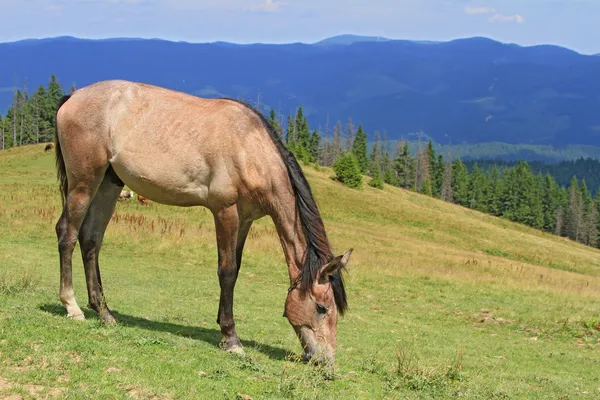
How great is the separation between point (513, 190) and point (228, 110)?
133 m

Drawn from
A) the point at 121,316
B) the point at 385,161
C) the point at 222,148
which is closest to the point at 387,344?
the point at 121,316

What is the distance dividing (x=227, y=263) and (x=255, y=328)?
12.0ft

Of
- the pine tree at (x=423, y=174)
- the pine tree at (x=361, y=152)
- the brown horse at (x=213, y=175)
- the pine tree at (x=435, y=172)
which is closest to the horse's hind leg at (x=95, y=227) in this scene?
the brown horse at (x=213, y=175)

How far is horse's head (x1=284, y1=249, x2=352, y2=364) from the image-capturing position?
7531 millimetres

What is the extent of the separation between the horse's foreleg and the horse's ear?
1217mm

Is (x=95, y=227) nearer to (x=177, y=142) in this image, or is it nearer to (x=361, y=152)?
(x=177, y=142)

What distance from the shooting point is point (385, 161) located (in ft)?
497

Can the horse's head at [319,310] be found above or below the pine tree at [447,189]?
above

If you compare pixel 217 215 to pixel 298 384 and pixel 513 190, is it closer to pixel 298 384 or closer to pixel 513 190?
pixel 298 384

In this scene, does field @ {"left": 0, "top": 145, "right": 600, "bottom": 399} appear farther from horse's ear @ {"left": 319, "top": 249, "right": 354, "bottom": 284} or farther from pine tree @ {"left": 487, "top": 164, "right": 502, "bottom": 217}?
pine tree @ {"left": 487, "top": 164, "right": 502, "bottom": 217}

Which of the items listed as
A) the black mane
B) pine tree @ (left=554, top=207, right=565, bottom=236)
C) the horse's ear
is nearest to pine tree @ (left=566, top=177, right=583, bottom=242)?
pine tree @ (left=554, top=207, right=565, bottom=236)

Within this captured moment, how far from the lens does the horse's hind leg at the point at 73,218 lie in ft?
27.4

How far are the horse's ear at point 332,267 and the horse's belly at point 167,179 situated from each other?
6.02 ft

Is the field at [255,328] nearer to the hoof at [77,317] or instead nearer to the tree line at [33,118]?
the hoof at [77,317]
